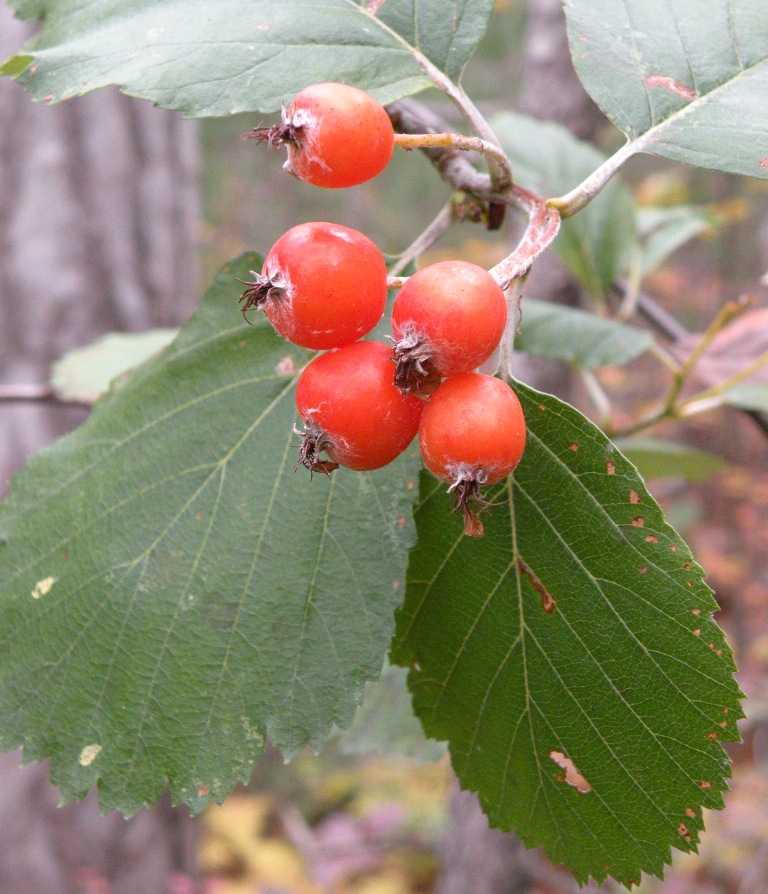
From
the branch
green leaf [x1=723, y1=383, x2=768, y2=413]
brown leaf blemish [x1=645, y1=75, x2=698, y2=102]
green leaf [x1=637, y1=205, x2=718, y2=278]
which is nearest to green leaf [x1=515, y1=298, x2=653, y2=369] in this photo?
green leaf [x1=723, y1=383, x2=768, y2=413]

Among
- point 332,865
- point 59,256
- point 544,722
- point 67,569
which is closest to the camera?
point 544,722

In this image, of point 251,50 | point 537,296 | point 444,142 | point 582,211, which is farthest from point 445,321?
point 537,296

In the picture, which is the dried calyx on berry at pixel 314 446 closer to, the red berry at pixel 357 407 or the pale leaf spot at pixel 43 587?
the red berry at pixel 357 407

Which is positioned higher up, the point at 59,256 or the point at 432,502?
the point at 432,502

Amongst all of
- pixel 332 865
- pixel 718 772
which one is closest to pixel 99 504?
pixel 718 772

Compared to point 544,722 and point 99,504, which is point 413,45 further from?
point 544,722

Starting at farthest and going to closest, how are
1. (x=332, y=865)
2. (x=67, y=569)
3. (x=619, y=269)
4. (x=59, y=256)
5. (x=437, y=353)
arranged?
(x=332, y=865) → (x=59, y=256) → (x=619, y=269) → (x=67, y=569) → (x=437, y=353)

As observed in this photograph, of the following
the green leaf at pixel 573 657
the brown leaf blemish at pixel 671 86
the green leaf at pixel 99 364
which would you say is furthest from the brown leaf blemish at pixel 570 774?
the green leaf at pixel 99 364
